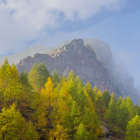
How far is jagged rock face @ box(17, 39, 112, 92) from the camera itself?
121 metres

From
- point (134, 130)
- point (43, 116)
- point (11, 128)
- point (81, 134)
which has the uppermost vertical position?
point (43, 116)

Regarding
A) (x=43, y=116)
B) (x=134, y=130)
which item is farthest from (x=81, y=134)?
(x=134, y=130)

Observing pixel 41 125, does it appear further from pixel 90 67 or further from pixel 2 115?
pixel 90 67

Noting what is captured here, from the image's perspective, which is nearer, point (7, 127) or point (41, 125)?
point (7, 127)

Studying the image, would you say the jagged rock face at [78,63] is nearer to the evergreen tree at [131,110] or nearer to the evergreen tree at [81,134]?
the evergreen tree at [131,110]

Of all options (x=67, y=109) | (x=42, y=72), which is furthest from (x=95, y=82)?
(x=67, y=109)

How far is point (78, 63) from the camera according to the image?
134 m

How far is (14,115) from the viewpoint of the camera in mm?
17688

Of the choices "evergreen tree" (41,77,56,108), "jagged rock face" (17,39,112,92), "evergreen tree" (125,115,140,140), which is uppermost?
"jagged rock face" (17,39,112,92)

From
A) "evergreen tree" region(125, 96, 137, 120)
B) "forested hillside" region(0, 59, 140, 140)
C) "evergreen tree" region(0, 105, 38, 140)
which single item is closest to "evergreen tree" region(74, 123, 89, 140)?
"forested hillside" region(0, 59, 140, 140)

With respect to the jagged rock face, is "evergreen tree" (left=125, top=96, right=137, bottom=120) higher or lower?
lower

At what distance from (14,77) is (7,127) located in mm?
12144

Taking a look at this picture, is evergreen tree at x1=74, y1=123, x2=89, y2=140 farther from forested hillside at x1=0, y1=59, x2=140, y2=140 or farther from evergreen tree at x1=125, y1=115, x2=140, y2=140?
evergreen tree at x1=125, y1=115, x2=140, y2=140

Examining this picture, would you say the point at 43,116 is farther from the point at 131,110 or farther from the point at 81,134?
the point at 131,110
